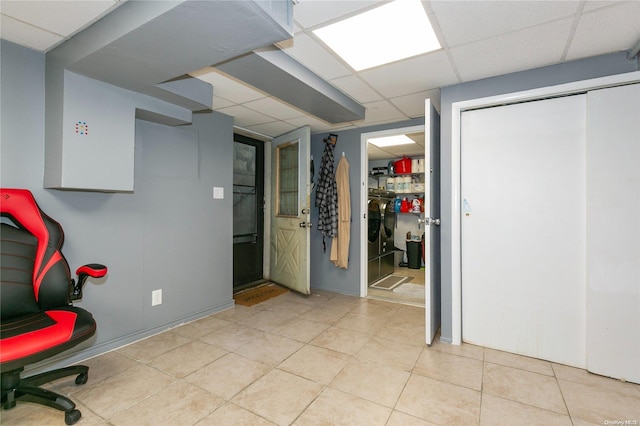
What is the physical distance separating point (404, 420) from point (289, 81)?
2446 millimetres

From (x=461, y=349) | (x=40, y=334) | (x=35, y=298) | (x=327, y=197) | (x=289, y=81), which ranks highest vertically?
(x=289, y=81)

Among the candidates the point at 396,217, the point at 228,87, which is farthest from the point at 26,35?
the point at 396,217

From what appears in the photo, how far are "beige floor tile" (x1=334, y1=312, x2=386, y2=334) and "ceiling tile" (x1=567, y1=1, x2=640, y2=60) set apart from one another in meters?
2.80

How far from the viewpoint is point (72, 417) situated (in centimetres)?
161

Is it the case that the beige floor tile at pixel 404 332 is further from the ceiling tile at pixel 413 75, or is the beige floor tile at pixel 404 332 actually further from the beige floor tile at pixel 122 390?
the ceiling tile at pixel 413 75

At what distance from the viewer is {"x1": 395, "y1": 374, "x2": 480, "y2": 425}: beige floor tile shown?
169cm

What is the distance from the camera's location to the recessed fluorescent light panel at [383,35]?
68.1 inches

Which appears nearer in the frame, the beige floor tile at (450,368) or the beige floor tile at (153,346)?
the beige floor tile at (450,368)

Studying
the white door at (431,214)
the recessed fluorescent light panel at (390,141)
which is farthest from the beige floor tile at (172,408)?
the recessed fluorescent light panel at (390,141)

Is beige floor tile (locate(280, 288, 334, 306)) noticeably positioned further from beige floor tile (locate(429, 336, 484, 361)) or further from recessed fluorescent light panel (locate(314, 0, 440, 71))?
recessed fluorescent light panel (locate(314, 0, 440, 71))

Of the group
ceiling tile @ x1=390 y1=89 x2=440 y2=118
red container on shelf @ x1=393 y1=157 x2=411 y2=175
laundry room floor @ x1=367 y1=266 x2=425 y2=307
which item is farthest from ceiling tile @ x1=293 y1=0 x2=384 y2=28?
red container on shelf @ x1=393 y1=157 x2=411 y2=175

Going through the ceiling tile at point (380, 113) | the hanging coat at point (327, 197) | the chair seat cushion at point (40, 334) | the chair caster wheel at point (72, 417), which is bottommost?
the chair caster wheel at point (72, 417)

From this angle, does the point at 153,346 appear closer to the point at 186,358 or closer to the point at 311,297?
the point at 186,358

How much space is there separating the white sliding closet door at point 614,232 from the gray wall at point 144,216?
345cm
